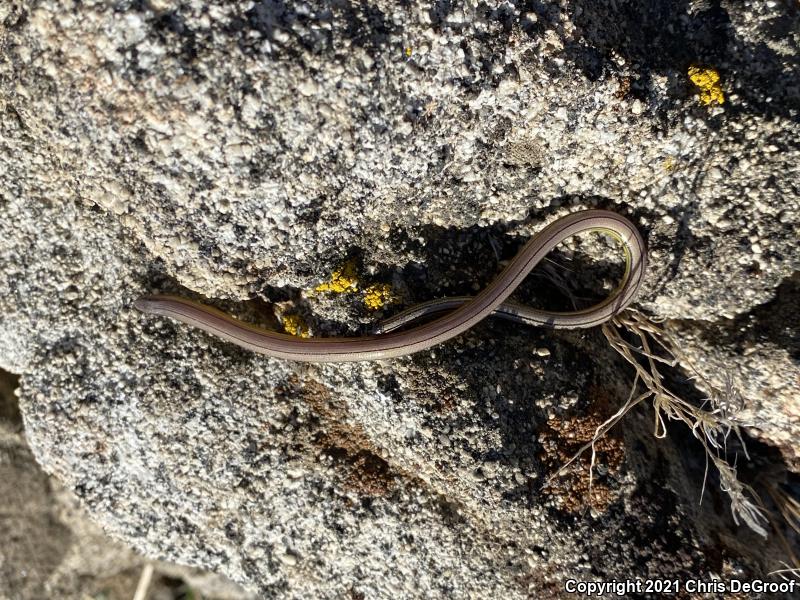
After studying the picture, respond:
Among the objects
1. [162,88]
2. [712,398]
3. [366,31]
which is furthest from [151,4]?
[712,398]

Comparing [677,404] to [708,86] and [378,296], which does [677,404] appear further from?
[378,296]

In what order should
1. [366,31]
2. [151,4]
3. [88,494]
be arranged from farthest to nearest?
1. [88,494]
2. [366,31]
3. [151,4]

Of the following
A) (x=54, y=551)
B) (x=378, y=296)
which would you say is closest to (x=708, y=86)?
(x=378, y=296)

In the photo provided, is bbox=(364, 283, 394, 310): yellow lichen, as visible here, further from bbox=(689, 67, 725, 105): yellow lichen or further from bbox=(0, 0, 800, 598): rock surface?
bbox=(689, 67, 725, 105): yellow lichen

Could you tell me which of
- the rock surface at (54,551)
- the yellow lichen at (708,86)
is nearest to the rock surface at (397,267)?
the yellow lichen at (708,86)

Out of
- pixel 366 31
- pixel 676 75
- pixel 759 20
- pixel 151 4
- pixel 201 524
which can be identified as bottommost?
pixel 201 524

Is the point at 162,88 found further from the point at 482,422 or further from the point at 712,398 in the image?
the point at 712,398
